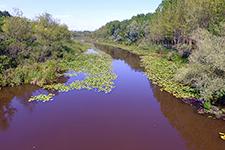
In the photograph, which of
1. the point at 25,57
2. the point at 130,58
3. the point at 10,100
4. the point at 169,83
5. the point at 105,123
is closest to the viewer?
the point at 105,123

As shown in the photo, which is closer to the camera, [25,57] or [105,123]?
[105,123]

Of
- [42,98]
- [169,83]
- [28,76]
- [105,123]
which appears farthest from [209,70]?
[28,76]

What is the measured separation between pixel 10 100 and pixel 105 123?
949cm

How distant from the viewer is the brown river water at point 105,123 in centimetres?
1402

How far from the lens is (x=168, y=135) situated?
15.2 metres

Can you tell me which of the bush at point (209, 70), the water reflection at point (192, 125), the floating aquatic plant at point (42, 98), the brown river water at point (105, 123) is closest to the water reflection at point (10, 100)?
the brown river water at point (105, 123)

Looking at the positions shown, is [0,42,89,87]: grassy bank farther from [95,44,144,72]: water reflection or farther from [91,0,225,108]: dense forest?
[95,44,144,72]: water reflection

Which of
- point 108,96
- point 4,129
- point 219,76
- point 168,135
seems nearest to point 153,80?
point 108,96

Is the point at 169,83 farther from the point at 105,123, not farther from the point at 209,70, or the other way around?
the point at 105,123

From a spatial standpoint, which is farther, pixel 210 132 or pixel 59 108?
pixel 59 108

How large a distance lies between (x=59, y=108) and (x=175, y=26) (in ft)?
105

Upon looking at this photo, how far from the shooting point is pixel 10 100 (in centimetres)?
2252

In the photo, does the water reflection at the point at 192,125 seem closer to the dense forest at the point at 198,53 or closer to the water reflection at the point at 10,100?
the dense forest at the point at 198,53

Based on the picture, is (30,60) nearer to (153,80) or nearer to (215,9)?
(153,80)
